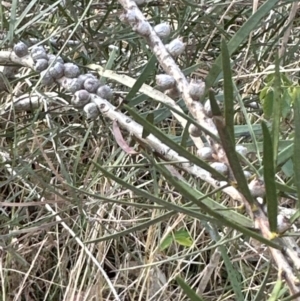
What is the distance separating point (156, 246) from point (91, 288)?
123mm

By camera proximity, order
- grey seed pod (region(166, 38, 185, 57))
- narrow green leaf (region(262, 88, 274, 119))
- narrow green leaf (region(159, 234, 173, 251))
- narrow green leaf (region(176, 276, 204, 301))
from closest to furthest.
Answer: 1. narrow green leaf (region(176, 276, 204, 301))
2. grey seed pod (region(166, 38, 185, 57))
3. narrow green leaf (region(262, 88, 274, 119))
4. narrow green leaf (region(159, 234, 173, 251))

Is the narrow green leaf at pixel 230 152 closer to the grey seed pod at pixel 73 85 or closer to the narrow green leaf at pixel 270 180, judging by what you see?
the narrow green leaf at pixel 270 180

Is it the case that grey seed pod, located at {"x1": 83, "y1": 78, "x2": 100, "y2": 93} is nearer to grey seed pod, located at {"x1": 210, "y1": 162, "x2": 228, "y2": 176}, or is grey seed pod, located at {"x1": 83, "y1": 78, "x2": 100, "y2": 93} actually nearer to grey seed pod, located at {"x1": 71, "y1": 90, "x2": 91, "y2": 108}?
grey seed pod, located at {"x1": 71, "y1": 90, "x2": 91, "y2": 108}

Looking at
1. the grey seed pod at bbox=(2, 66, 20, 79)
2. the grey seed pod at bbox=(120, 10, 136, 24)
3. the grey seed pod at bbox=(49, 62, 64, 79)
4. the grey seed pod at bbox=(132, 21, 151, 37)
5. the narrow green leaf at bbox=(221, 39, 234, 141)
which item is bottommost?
the grey seed pod at bbox=(2, 66, 20, 79)

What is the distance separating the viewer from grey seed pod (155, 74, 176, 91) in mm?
244

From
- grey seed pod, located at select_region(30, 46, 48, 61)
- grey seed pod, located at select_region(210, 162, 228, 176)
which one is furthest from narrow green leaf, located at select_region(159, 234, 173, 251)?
grey seed pod, located at select_region(210, 162, 228, 176)

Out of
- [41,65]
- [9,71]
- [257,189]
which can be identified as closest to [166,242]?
[9,71]

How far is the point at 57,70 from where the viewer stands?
320mm

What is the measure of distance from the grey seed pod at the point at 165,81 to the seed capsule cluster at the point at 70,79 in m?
0.06

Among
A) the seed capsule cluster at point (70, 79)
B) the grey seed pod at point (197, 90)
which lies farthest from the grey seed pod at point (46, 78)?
the grey seed pod at point (197, 90)

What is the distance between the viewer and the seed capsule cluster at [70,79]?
0.97 feet

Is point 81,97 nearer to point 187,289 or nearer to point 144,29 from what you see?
point 144,29

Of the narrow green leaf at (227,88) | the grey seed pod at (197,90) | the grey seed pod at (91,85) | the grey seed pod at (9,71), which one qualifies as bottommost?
the grey seed pod at (9,71)

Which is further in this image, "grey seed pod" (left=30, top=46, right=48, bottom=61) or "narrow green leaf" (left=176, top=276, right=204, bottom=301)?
"grey seed pod" (left=30, top=46, right=48, bottom=61)
